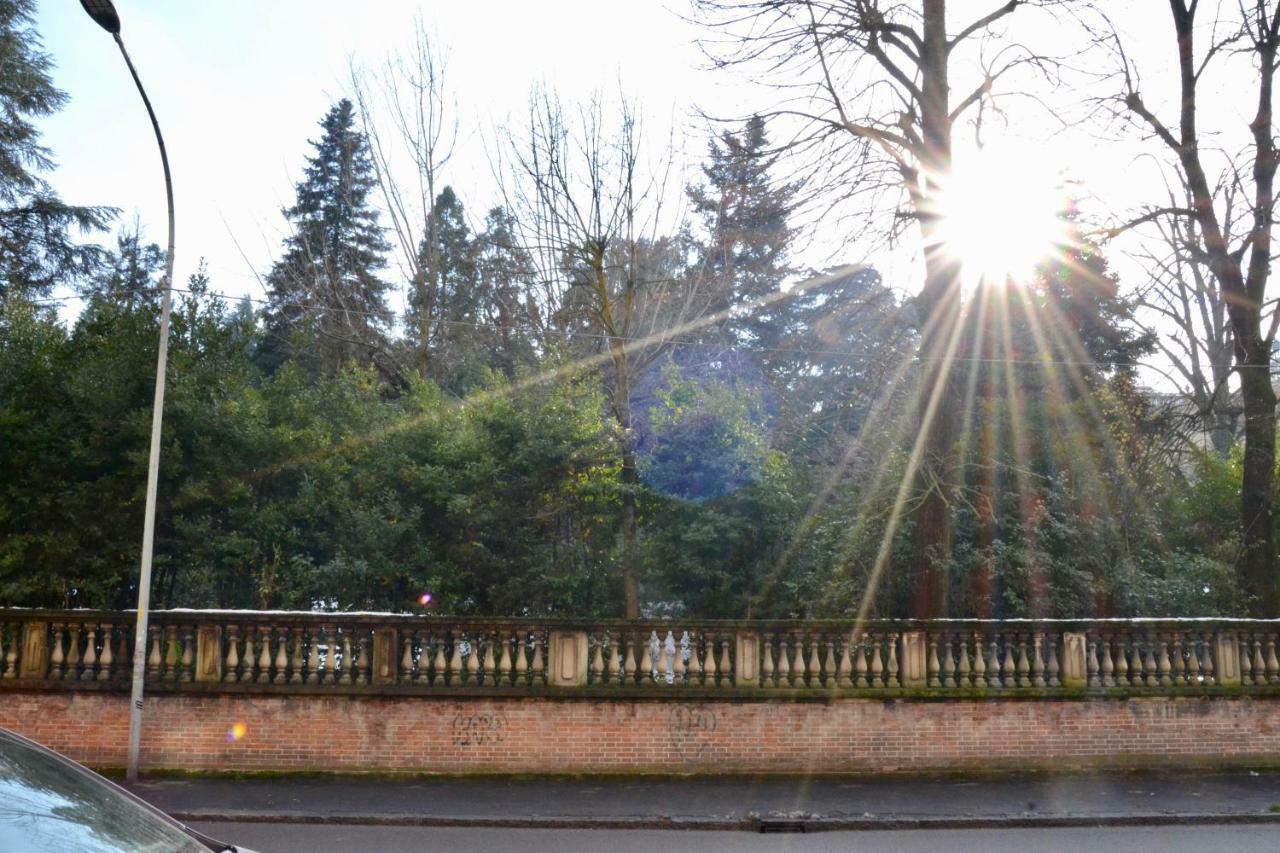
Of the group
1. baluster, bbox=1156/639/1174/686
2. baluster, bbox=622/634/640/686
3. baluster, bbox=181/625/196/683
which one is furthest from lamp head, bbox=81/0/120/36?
baluster, bbox=1156/639/1174/686

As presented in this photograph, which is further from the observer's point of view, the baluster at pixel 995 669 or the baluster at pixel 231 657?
the baluster at pixel 995 669

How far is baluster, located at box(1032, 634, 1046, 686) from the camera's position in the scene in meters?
12.4

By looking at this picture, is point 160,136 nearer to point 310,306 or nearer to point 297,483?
point 297,483

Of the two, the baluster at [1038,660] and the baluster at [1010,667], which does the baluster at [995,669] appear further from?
the baluster at [1038,660]

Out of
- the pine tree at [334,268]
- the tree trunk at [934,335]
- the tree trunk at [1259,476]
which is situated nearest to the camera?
the tree trunk at [1259,476]

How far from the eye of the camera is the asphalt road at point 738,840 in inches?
344

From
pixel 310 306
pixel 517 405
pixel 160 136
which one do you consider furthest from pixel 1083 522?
pixel 310 306

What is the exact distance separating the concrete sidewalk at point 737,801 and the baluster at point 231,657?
1.15 metres

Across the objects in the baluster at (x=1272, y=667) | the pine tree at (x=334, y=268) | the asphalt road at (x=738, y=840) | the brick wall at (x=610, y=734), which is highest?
the pine tree at (x=334, y=268)

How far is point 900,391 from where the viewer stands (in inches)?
770

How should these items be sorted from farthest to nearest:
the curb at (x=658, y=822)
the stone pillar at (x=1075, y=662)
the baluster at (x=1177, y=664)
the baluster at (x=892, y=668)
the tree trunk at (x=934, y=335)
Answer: the tree trunk at (x=934, y=335) → the baluster at (x=1177, y=664) → the stone pillar at (x=1075, y=662) → the baluster at (x=892, y=668) → the curb at (x=658, y=822)

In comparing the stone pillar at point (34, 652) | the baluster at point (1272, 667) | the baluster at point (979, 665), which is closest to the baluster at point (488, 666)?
the stone pillar at point (34, 652)

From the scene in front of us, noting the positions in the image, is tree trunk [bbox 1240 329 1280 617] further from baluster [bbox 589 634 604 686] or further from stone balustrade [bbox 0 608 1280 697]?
baluster [bbox 589 634 604 686]

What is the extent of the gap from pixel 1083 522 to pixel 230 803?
14.3 meters
